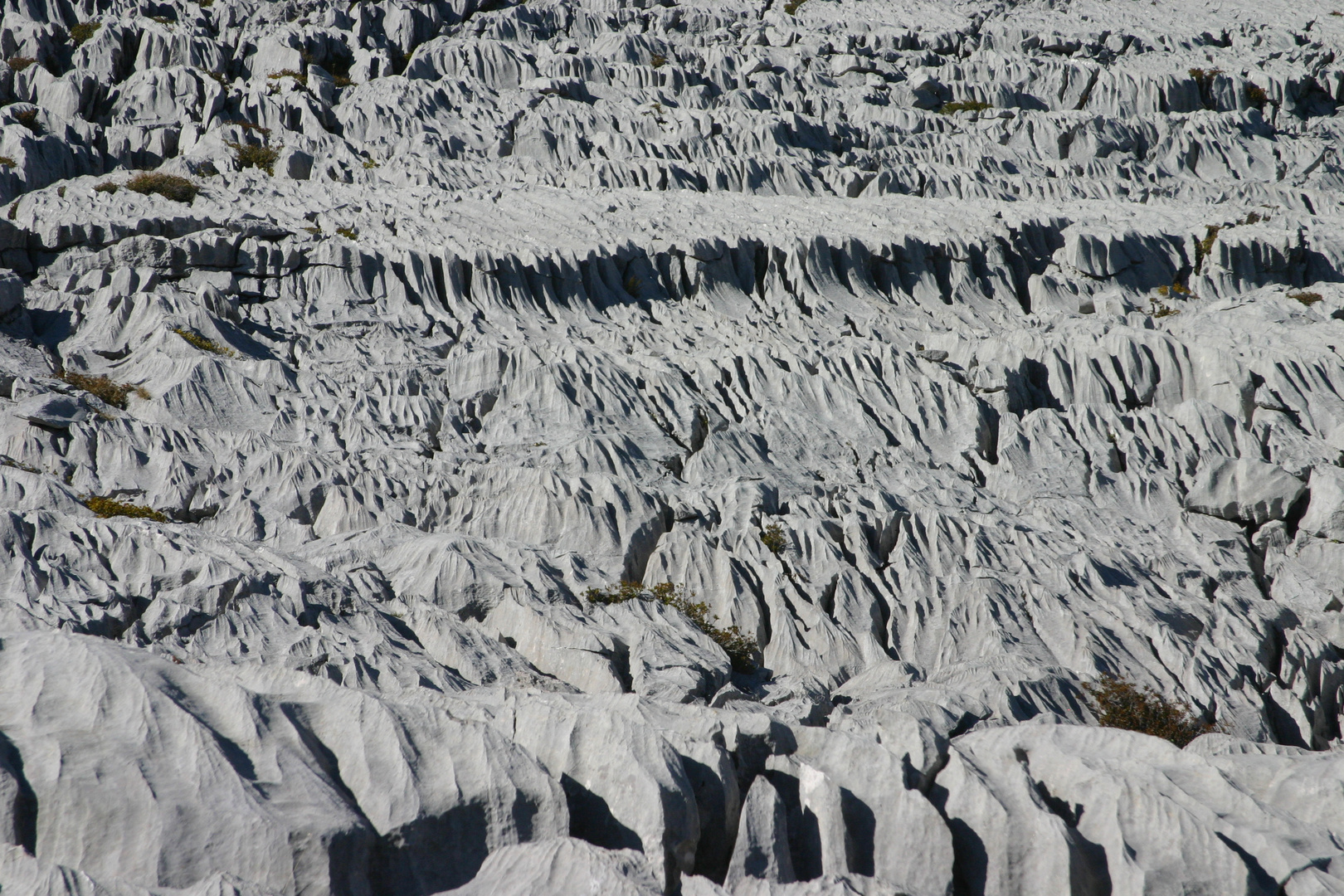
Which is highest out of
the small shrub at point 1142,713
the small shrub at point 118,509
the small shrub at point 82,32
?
the small shrub at point 82,32

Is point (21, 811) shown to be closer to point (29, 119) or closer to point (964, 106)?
point (29, 119)

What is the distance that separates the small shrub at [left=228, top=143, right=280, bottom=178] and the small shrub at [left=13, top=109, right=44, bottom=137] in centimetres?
978

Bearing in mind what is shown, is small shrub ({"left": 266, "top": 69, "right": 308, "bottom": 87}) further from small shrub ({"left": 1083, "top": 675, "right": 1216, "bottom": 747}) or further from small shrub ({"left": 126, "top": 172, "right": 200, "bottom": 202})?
small shrub ({"left": 1083, "top": 675, "right": 1216, "bottom": 747})

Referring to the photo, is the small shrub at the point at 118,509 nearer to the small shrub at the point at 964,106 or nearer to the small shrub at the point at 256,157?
the small shrub at the point at 256,157

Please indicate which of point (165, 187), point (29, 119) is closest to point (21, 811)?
point (165, 187)

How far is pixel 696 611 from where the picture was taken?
26.5m

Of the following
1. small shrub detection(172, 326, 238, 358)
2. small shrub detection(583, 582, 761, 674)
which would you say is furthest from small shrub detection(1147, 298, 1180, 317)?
small shrub detection(172, 326, 238, 358)

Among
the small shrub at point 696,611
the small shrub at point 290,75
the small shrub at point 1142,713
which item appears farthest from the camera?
the small shrub at point 290,75

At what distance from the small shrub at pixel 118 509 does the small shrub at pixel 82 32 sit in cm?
4763

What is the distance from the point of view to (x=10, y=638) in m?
13.2

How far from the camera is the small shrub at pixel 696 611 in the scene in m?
25.6

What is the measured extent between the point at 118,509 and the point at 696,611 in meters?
15.6

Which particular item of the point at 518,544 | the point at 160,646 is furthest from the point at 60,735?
the point at 518,544

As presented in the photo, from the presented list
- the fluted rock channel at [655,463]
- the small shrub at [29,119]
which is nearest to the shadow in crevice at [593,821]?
the fluted rock channel at [655,463]
